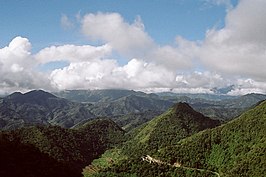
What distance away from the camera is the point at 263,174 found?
7864 inches

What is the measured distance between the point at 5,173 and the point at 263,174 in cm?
14232

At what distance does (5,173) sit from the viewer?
654 feet
